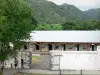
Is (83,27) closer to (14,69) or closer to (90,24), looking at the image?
(90,24)

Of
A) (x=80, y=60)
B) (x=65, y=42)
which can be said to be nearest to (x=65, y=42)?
(x=65, y=42)

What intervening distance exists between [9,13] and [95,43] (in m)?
29.4

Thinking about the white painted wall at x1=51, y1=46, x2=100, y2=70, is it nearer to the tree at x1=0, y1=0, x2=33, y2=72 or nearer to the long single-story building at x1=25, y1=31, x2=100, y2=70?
the tree at x1=0, y1=0, x2=33, y2=72

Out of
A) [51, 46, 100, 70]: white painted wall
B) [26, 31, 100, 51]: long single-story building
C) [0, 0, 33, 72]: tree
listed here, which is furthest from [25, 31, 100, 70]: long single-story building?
[0, 0, 33, 72]: tree

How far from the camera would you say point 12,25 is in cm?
2864

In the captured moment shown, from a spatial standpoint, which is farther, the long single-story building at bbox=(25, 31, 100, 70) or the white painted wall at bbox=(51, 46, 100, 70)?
the long single-story building at bbox=(25, 31, 100, 70)

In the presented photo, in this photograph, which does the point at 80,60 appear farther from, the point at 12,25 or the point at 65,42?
the point at 65,42

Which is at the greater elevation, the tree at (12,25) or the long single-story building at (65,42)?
the tree at (12,25)

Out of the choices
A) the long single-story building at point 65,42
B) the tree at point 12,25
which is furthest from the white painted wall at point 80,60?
the long single-story building at point 65,42

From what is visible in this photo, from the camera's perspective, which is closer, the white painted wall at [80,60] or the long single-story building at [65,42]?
the white painted wall at [80,60]

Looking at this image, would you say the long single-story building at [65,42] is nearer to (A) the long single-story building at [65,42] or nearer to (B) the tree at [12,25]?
(A) the long single-story building at [65,42]

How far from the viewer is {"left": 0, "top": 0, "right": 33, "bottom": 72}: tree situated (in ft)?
90.6

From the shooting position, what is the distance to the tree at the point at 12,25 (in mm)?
27625

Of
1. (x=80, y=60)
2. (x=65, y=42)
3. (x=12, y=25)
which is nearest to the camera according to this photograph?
(x=12, y=25)
